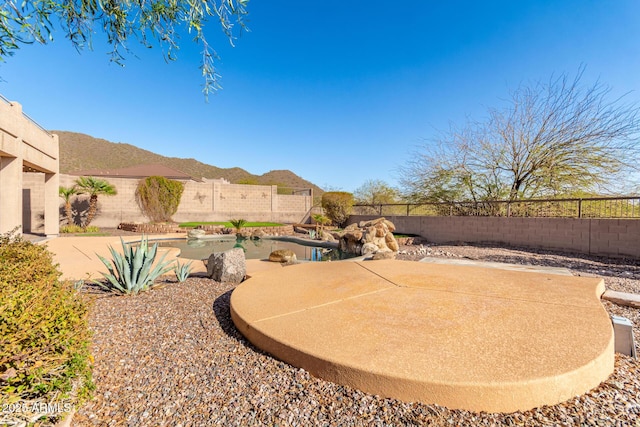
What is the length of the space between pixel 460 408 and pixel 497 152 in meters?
9.97

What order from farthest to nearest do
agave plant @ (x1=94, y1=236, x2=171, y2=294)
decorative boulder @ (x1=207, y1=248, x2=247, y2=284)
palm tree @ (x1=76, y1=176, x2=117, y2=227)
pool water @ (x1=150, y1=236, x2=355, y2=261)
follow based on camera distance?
palm tree @ (x1=76, y1=176, x2=117, y2=227), pool water @ (x1=150, y1=236, x2=355, y2=261), decorative boulder @ (x1=207, y1=248, x2=247, y2=284), agave plant @ (x1=94, y1=236, x2=171, y2=294)

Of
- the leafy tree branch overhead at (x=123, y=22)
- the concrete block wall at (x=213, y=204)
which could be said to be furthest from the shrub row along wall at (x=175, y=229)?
the leafy tree branch overhead at (x=123, y=22)

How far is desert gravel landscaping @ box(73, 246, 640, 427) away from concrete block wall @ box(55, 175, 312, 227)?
1468 centimetres

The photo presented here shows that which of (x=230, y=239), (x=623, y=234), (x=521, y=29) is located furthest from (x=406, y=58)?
(x=230, y=239)

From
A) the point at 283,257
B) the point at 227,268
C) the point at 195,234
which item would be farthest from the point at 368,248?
the point at 195,234

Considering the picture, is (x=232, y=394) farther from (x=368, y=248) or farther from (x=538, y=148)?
(x=538, y=148)

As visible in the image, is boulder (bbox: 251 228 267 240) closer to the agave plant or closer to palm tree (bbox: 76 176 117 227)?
palm tree (bbox: 76 176 117 227)

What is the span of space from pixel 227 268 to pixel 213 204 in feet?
45.7

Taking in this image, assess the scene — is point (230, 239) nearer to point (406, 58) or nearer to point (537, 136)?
point (406, 58)

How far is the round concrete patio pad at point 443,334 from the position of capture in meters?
1.36

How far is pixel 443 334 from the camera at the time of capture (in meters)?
1.86

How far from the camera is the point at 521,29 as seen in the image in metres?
7.43

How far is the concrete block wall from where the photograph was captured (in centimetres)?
1416

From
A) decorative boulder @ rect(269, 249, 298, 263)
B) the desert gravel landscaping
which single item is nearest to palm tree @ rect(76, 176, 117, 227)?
decorative boulder @ rect(269, 249, 298, 263)
